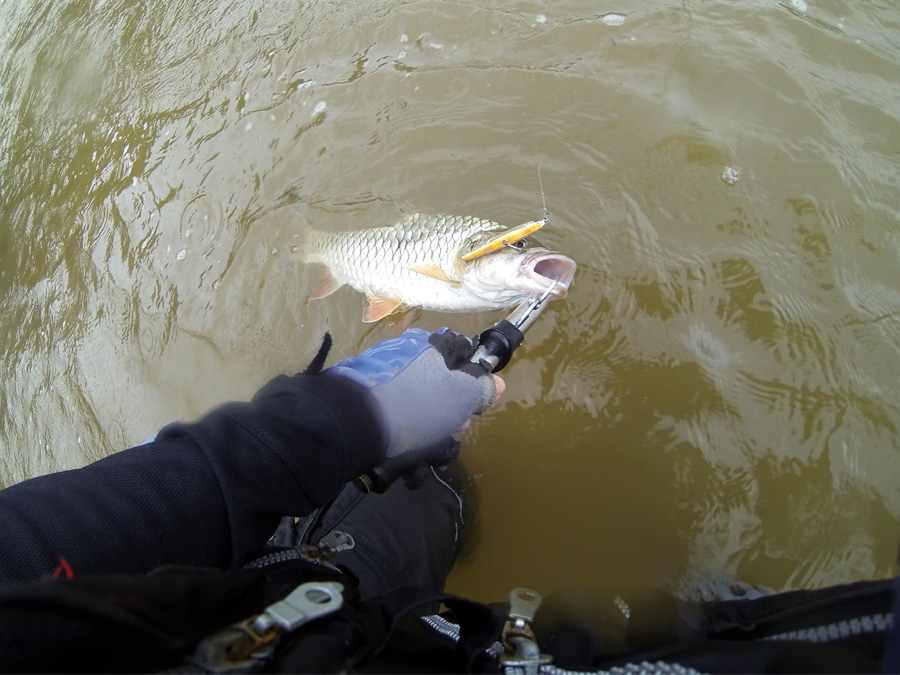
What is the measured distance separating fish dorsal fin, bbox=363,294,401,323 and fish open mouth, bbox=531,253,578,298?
1023 mm

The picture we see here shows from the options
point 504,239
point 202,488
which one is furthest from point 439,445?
point 504,239

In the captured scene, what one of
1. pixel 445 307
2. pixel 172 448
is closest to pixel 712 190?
pixel 445 307

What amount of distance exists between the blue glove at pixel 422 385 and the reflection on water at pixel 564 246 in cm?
96

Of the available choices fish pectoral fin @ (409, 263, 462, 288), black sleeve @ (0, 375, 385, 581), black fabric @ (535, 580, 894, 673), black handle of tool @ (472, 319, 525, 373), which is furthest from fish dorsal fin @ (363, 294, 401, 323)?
black fabric @ (535, 580, 894, 673)

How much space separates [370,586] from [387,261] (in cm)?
185

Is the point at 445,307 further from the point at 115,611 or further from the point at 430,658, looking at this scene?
the point at 115,611

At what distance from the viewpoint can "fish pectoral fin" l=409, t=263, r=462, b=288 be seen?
9.61 ft

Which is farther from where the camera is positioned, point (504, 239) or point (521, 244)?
point (521, 244)

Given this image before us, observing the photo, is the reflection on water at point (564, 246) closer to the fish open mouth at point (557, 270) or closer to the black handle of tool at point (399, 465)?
the fish open mouth at point (557, 270)

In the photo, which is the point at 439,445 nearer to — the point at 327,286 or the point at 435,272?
the point at 435,272

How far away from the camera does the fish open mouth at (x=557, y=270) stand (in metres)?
2.55

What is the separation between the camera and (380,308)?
3289mm

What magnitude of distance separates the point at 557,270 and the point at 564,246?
0.73m

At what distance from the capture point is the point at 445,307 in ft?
10.2
